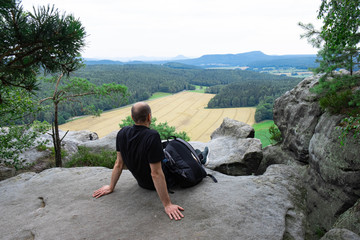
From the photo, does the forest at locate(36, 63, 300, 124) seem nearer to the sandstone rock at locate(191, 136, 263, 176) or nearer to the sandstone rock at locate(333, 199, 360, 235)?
the sandstone rock at locate(191, 136, 263, 176)

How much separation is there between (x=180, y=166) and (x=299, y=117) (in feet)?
30.3

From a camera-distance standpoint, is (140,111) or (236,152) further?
(236,152)

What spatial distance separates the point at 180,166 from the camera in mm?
4684

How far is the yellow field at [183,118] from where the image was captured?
115 ft

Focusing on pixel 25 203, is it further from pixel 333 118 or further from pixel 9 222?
pixel 333 118

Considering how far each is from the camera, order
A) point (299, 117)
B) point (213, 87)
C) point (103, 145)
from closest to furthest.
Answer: point (299, 117), point (103, 145), point (213, 87)

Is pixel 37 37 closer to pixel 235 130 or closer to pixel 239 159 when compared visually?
pixel 239 159

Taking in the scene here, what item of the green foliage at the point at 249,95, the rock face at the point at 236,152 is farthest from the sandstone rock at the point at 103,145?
the green foliage at the point at 249,95

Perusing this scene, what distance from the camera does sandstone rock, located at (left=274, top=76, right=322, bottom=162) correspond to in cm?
1055

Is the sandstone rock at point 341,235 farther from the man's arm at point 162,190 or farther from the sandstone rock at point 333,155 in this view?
the sandstone rock at point 333,155

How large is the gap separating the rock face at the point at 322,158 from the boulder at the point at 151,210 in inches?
98.8

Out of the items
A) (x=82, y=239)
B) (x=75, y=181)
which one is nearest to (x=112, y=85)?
(x=75, y=181)

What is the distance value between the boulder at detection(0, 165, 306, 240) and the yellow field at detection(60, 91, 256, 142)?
23.9m

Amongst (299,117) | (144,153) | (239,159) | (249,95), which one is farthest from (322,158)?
(249,95)
